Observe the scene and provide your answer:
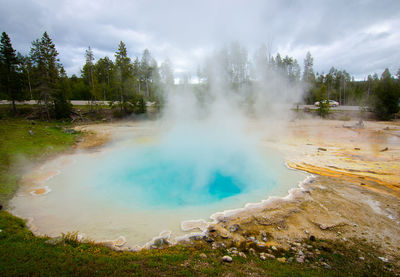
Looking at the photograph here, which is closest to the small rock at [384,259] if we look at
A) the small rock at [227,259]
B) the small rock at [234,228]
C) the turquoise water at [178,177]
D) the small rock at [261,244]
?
the small rock at [261,244]

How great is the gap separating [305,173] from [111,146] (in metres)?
13.1

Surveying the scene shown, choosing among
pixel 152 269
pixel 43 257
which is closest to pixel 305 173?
pixel 152 269

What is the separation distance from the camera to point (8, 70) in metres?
26.1

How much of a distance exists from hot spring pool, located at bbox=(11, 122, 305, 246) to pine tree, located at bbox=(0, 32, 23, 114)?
21716 mm

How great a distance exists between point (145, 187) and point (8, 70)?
30.4m

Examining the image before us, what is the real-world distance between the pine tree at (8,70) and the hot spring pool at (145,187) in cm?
2172

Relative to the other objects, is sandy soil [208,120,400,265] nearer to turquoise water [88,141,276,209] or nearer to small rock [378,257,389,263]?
small rock [378,257,389,263]

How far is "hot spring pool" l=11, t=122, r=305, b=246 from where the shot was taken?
574 cm

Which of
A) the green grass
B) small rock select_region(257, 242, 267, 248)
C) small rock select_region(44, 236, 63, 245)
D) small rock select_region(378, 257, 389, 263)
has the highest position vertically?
the green grass

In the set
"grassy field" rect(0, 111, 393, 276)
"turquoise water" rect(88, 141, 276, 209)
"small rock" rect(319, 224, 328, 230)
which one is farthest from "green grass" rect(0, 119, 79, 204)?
"small rock" rect(319, 224, 328, 230)

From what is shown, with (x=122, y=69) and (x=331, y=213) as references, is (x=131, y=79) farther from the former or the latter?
(x=331, y=213)

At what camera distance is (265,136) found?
18203 millimetres

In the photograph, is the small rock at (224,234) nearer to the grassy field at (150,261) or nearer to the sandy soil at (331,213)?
the sandy soil at (331,213)

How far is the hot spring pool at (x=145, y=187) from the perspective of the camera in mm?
5742
